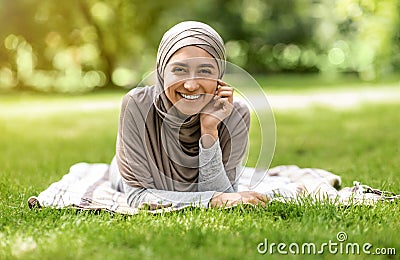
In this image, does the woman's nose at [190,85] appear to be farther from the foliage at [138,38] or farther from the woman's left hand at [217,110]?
the foliage at [138,38]

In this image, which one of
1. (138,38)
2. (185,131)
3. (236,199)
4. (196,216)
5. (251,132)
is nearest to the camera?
(196,216)

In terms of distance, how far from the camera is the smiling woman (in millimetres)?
3797

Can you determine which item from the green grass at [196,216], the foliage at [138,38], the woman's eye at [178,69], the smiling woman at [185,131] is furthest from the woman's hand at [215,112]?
the foliage at [138,38]

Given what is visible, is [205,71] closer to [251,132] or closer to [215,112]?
[215,112]

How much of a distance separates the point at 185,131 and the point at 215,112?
25cm

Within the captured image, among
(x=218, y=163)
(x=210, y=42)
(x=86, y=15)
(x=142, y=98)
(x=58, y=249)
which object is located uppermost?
(x=86, y=15)

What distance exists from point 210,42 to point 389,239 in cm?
151

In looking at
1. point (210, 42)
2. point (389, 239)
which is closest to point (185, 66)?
point (210, 42)

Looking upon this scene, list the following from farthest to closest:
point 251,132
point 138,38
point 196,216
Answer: point 138,38
point 251,132
point 196,216

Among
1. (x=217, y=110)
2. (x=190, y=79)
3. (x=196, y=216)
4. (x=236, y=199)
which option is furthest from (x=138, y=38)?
(x=196, y=216)

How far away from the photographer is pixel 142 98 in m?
4.05

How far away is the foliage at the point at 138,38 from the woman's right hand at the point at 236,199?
10889mm

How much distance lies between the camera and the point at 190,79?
376 centimetres

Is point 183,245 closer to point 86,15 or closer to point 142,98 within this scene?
point 142,98
